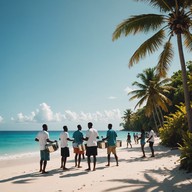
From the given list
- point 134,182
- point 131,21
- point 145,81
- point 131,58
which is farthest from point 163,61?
point 145,81

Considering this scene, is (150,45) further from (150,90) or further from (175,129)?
(150,90)

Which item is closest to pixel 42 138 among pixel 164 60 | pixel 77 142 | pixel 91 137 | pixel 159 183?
pixel 77 142

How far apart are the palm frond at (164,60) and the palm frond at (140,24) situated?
1282 millimetres

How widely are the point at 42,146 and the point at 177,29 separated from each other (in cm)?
860

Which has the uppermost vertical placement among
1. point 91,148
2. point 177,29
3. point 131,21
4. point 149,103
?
point 131,21

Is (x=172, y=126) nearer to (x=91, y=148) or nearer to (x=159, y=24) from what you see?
(x=159, y=24)

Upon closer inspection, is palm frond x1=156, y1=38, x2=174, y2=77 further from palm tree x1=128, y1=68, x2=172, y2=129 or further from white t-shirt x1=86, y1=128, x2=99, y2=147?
palm tree x1=128, y1=68, x2=172, y2=129

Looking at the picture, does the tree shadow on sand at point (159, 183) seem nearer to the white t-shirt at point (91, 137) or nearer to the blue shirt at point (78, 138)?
the white t-shirt at point (91, 137)

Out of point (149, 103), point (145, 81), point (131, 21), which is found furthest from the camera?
point (145, 81)

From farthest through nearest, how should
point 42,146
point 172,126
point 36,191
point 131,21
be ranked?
point 172,126 → point 131,21 → point 42,146 → point 36,191

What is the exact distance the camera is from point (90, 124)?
996 centimetres

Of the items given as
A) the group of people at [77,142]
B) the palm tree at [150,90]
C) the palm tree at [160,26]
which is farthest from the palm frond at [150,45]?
the palm tree at [150,90]

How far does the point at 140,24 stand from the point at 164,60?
7.86 feet

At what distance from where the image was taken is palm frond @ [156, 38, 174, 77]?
1312 cm
